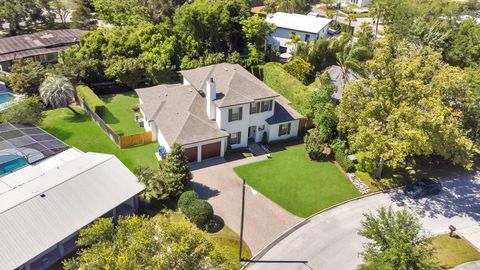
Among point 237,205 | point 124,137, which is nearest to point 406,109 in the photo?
point 237,205

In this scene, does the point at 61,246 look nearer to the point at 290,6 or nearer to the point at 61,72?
the point at 61,72

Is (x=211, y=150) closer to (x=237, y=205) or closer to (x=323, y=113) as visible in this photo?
(x=237, y=205)

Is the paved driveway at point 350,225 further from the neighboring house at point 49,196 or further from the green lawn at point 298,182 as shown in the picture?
the neighboring house at point 49,196

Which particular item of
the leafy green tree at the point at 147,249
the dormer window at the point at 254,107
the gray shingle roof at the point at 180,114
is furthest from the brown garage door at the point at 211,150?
the leafy green tree at the point at 147,249

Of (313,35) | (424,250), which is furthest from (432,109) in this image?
(313,35)

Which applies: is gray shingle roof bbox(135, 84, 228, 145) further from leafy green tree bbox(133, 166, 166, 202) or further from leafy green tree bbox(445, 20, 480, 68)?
leafy green tree bbox(445, 20, 480, 68)
